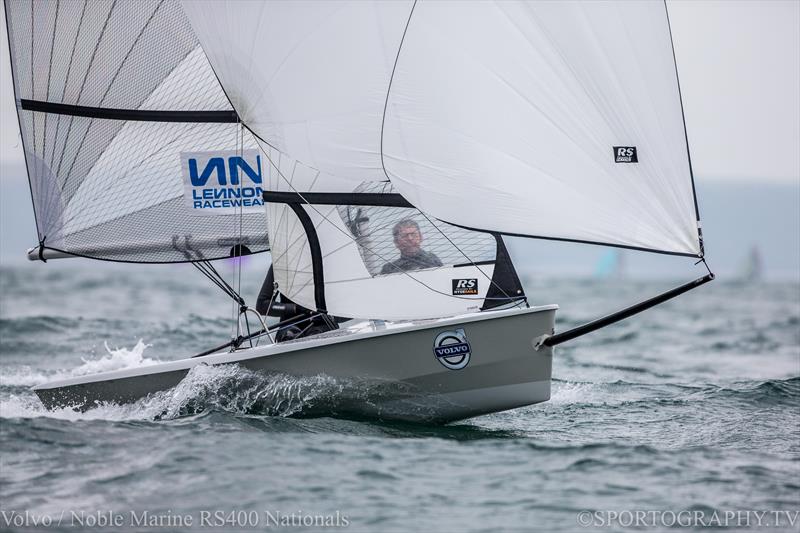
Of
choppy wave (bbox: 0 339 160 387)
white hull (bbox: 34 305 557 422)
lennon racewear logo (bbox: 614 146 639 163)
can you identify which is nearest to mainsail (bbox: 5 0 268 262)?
choppy wave (bbox: 0 339 160 387)

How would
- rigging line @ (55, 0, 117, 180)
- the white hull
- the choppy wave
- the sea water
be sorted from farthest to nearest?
the choppy wave < rigging line @ (55, 0, 117, 180) < the white hull < the sea water

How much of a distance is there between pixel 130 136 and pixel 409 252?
2547 millimetres

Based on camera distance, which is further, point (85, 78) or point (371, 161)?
point (85, 78)

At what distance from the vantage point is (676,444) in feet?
20.4

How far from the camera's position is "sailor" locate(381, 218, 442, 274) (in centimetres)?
689

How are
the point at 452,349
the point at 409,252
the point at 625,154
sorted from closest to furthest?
the point at 625,154
the point at 452,349
the point at 409,252

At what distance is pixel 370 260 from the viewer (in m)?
6.95

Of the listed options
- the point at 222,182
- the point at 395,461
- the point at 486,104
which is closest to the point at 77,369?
the point at 222,182

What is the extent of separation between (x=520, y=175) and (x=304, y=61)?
5.37 ft

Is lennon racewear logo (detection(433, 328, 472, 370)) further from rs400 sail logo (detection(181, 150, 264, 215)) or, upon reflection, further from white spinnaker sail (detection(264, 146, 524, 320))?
rs400 sail logo (detection(181, 150, 264, 215))

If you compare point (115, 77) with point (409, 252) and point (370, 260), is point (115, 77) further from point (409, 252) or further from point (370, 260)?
point (409, 252)

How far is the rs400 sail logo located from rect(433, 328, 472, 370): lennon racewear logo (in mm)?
2179

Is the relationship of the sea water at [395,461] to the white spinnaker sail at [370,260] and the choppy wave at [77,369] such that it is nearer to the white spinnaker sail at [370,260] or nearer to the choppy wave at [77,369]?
the choppy wave at [77,369]

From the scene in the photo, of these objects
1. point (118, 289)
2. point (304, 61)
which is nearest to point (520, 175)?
point (304, 61)
